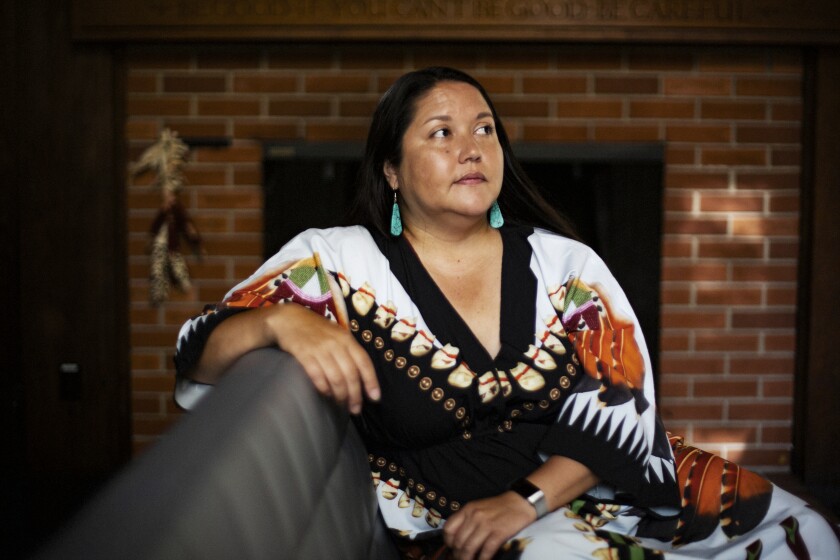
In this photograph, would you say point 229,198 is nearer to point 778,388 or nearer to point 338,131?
point 338,131

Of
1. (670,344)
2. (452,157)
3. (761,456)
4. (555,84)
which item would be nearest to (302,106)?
(555,84)

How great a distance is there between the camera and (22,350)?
2760 millimetres

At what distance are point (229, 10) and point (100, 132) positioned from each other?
62 centimetres

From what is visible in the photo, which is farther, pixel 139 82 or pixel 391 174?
pixel 139 82

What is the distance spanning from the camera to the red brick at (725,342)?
2834 millimetres

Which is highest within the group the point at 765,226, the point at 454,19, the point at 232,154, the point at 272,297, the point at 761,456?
the point at 454,19

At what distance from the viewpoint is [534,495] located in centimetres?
130

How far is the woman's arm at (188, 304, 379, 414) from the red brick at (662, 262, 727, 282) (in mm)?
1886

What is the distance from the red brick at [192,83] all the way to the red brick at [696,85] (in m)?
1.59

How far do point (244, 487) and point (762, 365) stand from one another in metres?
2.50

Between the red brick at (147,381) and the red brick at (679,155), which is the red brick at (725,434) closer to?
the red brick at (679,155)

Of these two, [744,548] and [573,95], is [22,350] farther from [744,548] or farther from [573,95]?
[744,548]

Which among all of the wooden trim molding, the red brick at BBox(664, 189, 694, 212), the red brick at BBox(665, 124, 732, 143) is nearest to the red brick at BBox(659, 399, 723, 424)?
the red brick at BBox(664, 189, 694, 212)

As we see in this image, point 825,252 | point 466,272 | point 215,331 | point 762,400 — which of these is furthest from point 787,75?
point 215,331
